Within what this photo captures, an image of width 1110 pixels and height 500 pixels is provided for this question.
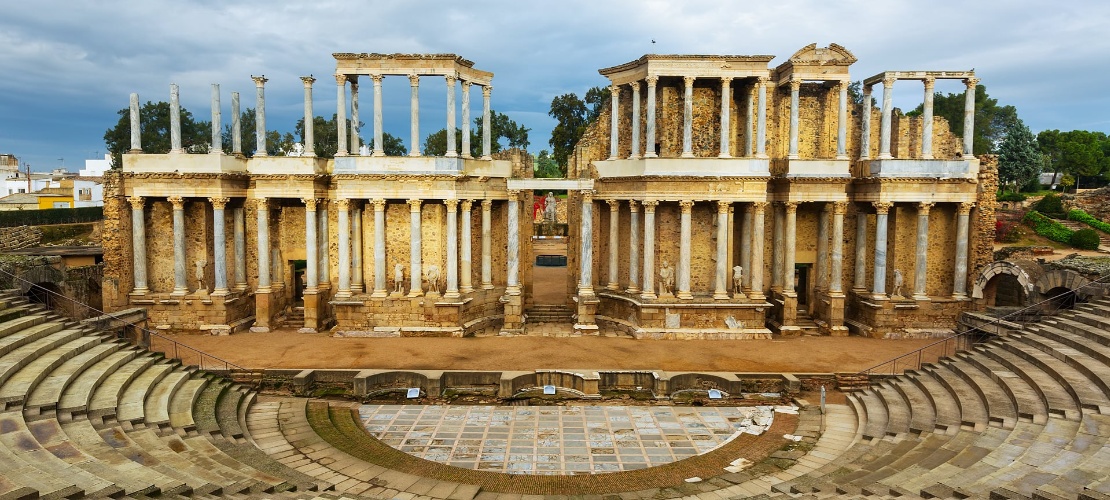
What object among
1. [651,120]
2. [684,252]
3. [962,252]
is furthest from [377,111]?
[962,252]

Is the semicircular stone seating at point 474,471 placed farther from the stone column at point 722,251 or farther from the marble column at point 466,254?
the marble column at point 466,254

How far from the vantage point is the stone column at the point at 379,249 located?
26.7 meters

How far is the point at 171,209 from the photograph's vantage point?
90.7ft

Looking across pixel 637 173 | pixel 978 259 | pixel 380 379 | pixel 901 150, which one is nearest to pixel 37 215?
pixel 380 379

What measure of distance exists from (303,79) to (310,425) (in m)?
15.4

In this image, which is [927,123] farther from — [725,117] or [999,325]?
[999,325]

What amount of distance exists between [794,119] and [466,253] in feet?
46.8

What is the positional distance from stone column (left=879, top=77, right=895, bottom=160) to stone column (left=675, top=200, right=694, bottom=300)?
26.1ft

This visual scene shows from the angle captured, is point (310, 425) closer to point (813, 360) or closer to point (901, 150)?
point (813, 360)

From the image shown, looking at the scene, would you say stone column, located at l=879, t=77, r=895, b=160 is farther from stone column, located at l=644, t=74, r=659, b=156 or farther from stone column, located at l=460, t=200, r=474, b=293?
stone column, located at l=460, t=200, r=474, b=293

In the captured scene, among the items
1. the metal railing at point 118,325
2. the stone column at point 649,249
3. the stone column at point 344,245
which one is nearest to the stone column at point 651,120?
the stone column at point 649,249

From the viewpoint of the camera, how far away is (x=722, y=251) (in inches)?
1053

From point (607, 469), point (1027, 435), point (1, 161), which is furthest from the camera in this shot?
point (1, 161)

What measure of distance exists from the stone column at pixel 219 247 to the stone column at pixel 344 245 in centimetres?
447
